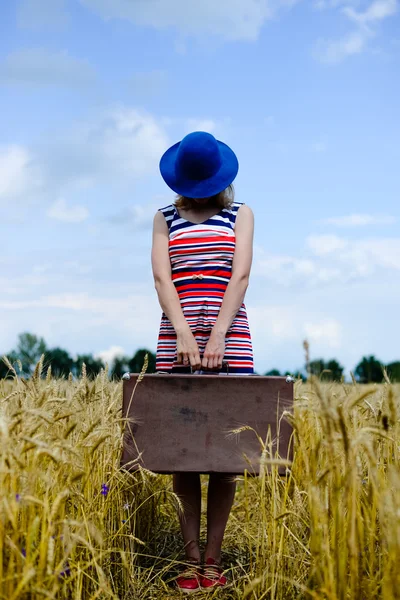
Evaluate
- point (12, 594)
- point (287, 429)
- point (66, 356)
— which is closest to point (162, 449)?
point (287, 429)

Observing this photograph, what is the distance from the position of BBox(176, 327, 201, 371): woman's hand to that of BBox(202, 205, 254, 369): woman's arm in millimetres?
38

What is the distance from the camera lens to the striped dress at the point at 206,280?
288cm

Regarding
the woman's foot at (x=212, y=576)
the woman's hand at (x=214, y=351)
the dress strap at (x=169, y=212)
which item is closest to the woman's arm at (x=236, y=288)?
the woman's hand at (x=214, y=351)

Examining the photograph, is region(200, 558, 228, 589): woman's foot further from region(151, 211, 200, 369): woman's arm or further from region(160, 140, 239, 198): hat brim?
region(160, 140, 239, 198): hat brim

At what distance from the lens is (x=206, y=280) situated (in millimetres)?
2887

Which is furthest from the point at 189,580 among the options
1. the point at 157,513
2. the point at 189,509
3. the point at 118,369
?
the point at 118,369

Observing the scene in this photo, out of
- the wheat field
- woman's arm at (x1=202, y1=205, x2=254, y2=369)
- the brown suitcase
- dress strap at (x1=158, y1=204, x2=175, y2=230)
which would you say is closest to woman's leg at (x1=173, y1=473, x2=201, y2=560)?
the wheat field

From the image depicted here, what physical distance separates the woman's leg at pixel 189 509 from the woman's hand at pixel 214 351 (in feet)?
1.75

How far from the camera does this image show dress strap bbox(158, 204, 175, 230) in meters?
3.02

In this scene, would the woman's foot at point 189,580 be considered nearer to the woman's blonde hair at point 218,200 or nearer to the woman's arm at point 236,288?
the woman's arm at point 236,288

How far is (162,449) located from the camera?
256 cm

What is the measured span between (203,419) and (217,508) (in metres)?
0.58

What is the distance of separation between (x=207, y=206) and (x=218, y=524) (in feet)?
4.49

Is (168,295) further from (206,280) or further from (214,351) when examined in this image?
(214,351)
